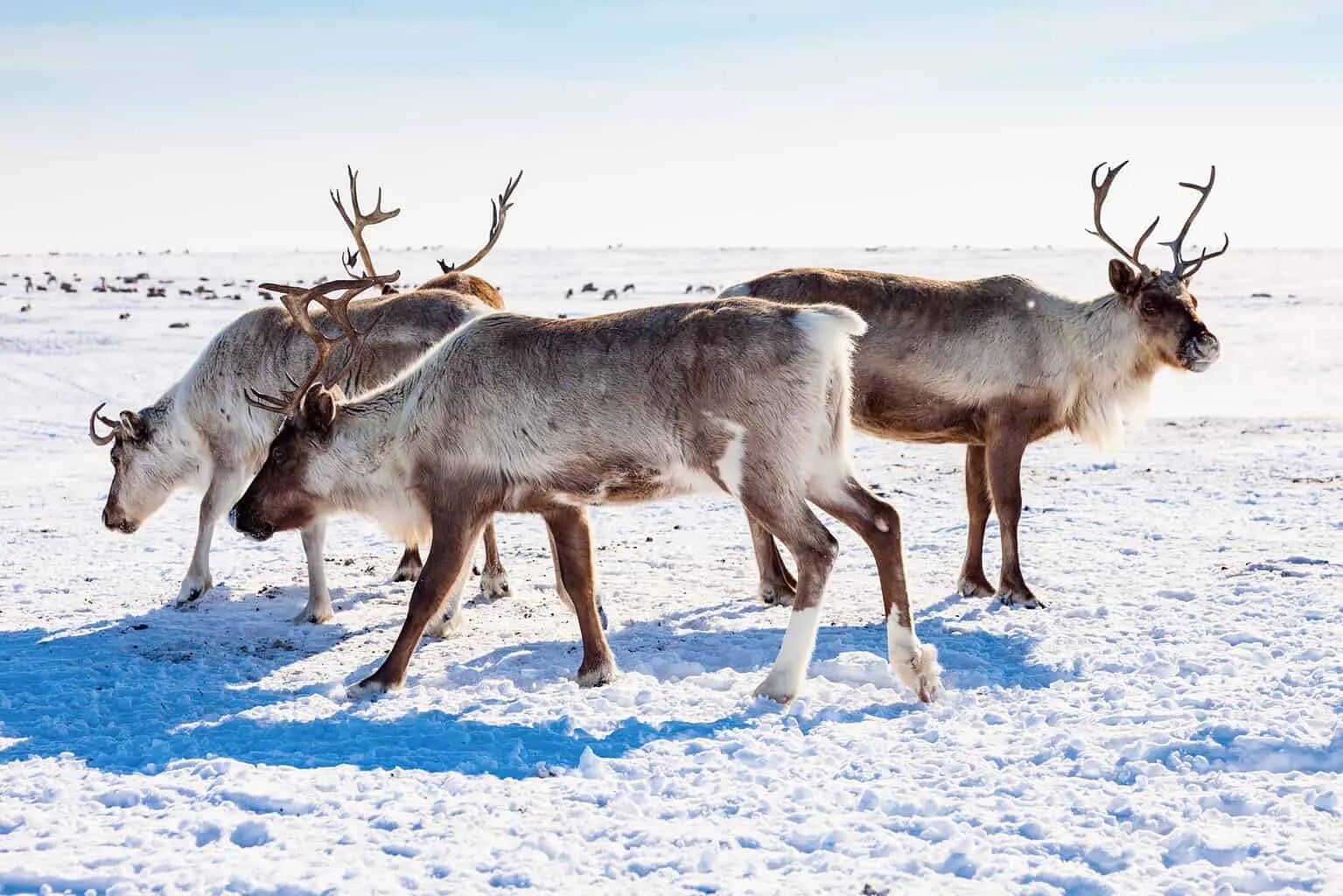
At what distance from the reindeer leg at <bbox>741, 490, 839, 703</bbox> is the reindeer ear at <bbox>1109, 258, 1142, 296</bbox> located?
3.84 meters

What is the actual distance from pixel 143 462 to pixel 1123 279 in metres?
6.62

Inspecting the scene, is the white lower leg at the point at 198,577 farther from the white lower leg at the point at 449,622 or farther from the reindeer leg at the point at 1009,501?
the reindeer leg at the point at 1009,501

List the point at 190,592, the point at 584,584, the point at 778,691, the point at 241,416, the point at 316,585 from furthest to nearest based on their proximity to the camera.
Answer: the point at 241,416 < the point at 190,592 < the point at 316,585 < the point at 584,584 < the point at 778,691

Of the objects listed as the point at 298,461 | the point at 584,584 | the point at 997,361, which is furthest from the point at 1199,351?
the point at 298,461

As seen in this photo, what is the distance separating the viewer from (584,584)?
21.3ft

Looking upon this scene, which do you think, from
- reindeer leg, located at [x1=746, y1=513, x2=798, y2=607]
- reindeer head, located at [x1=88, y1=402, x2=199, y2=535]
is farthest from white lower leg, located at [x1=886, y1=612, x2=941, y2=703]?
reindeer head, located at [x1=88, y1=402, x2=199, y2=535]

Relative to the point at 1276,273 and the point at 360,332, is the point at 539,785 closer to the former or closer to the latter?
the point at 360,332

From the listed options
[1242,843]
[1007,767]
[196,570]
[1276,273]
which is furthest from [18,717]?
[1276,273]

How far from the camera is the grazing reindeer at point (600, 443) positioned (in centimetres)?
596

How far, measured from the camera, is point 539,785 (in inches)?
188

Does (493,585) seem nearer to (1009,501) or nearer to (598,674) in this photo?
(598,674)

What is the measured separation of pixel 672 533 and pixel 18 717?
556 centimetres

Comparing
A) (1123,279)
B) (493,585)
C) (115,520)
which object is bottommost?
(493,585)

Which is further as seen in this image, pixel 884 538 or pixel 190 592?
pixel 190 592
